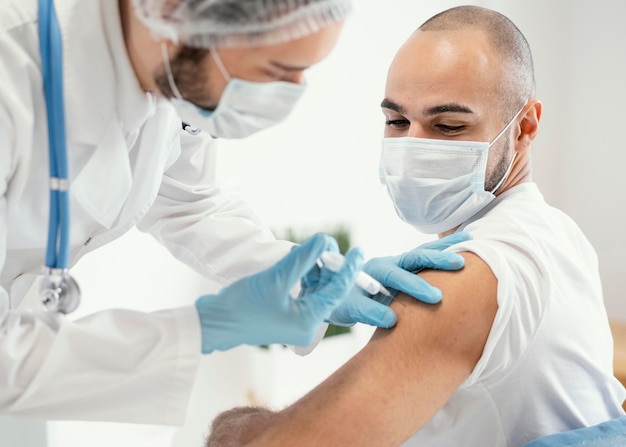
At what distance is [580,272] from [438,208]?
359 millimetres

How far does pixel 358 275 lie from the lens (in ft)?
4.14

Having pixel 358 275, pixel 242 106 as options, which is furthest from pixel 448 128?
pixel 242 106

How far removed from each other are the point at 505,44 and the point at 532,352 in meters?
0.72

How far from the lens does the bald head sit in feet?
5.17

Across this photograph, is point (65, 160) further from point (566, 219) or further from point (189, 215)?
point (566, 219)

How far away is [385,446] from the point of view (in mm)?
1179

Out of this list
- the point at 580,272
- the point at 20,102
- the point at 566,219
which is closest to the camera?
the point at 20,102

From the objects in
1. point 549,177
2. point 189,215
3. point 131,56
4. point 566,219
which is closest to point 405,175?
point 566,219

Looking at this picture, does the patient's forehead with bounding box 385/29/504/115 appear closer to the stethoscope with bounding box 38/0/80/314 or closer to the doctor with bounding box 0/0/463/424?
the doctor with bounding box 0/0/463/424

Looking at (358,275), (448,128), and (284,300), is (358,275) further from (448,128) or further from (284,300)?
(448,128)

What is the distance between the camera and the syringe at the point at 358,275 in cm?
115

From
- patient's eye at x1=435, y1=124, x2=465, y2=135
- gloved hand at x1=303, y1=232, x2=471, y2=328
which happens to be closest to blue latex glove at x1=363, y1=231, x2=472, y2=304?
gloved hand at x1=303, y1=232, x2=471, y2=328

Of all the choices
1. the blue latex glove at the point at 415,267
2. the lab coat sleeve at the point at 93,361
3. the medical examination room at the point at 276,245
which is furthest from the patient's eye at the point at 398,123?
the lab coat sleeve at the point at 93,361

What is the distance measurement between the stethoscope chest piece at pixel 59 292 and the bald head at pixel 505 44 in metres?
0.99
